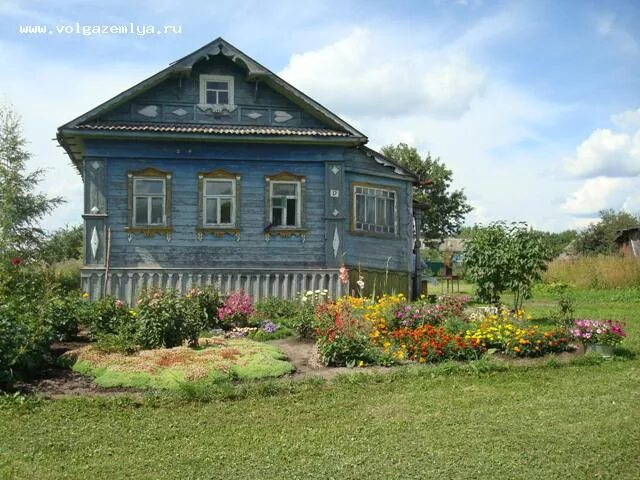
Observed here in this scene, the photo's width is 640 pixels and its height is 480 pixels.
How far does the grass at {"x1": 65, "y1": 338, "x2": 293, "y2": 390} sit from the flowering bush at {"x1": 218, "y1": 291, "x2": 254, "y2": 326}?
110 inches

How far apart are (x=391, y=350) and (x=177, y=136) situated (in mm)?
8780

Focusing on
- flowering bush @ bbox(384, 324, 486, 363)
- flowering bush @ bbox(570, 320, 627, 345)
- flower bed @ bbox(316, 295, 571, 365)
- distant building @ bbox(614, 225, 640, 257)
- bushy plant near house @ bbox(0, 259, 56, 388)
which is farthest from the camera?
distant building @ bbox(614, 225, 640, 257)

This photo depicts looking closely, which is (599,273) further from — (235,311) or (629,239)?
(629,239)

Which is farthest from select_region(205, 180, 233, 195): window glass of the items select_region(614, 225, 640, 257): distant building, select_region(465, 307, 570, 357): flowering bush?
select_region(614, 225, 640, 257): distant building

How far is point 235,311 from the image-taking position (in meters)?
13.3

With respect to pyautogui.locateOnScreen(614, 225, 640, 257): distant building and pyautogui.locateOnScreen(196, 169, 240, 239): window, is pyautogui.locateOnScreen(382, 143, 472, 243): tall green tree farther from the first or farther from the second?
pyautogui.locateOnScreen(196, 169, 240, 239): window

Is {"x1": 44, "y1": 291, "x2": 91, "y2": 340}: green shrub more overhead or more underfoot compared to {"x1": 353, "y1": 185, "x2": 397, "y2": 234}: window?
more underfoot

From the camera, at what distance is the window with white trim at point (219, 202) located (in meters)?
17.5

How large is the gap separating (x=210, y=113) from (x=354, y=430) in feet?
39.4

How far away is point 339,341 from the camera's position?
1001 centimetres

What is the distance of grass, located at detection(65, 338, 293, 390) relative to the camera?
348 inches

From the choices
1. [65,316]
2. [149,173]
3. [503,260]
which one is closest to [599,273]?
[503,260]

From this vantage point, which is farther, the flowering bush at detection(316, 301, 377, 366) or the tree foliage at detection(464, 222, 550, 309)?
the tree foliage at detection(464, 222, 550, 309)

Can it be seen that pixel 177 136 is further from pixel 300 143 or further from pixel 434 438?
pixel 434 438
